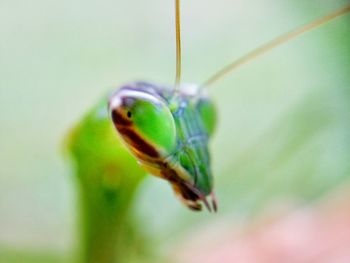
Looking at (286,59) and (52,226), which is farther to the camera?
(286,59)

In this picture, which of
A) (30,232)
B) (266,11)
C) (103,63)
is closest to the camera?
(30,232)

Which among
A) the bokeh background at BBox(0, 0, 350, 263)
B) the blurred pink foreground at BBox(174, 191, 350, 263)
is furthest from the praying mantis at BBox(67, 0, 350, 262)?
the blurred pink foreground at BBox(174, 191, 350, 263)

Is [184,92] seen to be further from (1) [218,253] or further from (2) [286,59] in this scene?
(2) [286,59]

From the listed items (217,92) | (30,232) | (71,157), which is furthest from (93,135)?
(217,92)

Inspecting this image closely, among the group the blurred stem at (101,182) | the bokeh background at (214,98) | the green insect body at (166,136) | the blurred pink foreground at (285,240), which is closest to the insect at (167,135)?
the green insect body at (166,136)

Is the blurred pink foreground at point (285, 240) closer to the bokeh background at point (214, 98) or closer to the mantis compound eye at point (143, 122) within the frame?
the bokeh background at point (214, 98)

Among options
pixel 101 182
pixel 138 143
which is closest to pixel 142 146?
pixel 138 143

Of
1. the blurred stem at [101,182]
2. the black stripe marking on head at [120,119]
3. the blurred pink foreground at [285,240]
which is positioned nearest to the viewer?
the black stripe marking on head at [120,119]

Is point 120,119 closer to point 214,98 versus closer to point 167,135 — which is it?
point 167,135
